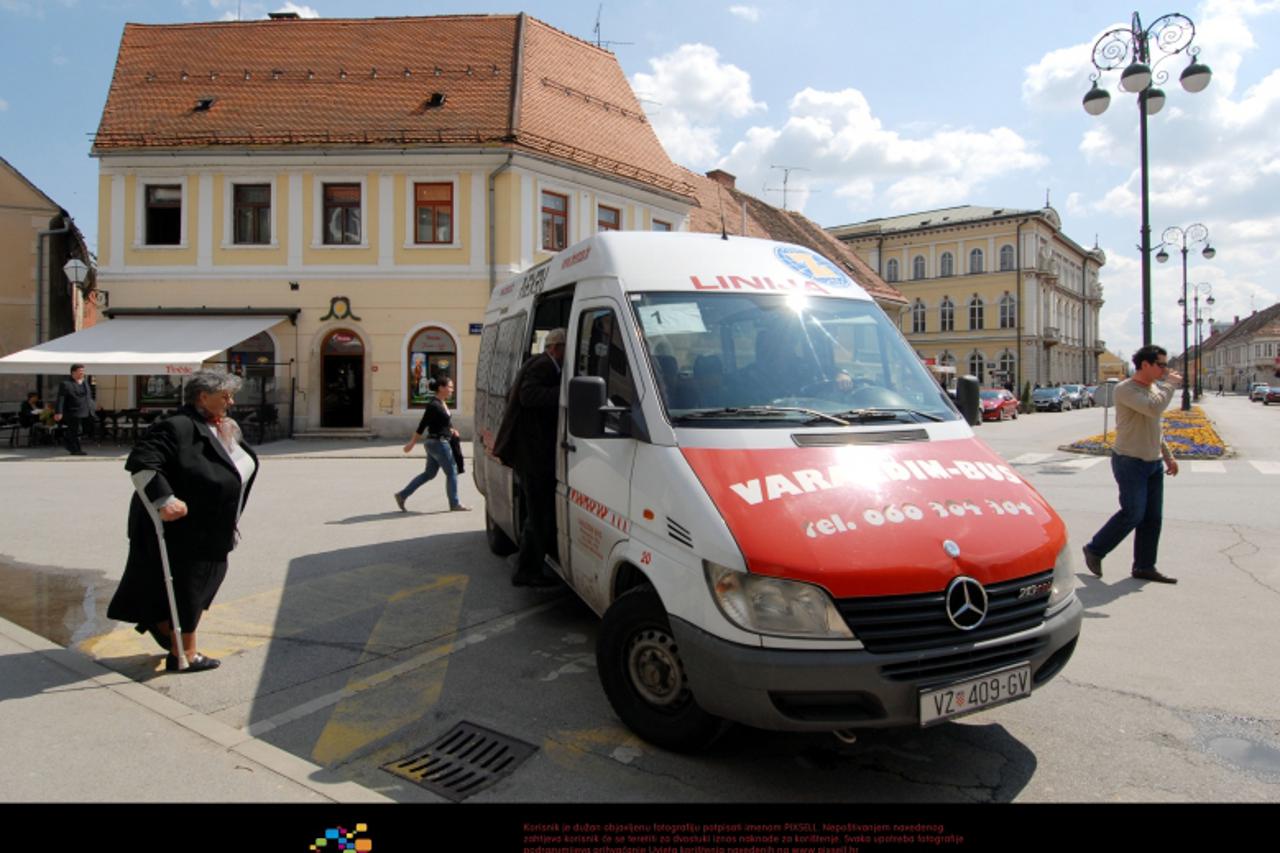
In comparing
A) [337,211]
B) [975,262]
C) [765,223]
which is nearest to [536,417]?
[337,211]

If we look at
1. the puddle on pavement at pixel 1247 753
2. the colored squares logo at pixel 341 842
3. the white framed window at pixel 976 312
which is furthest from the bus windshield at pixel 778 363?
the white framed window at pixel 976 312

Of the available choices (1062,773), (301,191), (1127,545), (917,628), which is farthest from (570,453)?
(301,191)

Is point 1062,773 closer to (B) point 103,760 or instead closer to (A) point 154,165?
(B) point 103,760

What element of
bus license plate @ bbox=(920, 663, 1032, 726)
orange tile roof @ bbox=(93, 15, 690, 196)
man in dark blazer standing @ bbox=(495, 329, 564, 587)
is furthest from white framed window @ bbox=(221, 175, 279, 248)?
bus license plate @ bbox=(920, 663, 1032, 726)

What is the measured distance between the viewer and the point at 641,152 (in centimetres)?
2722

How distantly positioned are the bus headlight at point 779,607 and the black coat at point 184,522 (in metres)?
3.13

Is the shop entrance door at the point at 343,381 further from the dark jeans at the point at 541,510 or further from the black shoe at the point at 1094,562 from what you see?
the black shoe at the point at 1094,562

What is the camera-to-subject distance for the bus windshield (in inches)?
168

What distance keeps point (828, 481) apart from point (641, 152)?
25.2 m

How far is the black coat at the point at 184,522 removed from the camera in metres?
4.77

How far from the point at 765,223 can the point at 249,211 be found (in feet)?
78.0

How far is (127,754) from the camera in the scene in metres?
3.80

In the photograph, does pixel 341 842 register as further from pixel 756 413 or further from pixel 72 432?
pixel 72 432

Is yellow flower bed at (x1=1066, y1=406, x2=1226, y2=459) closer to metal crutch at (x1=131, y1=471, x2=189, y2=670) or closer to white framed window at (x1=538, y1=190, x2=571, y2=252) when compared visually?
white framed window at (x1=538, y1=190, x2=571, y2=252)
